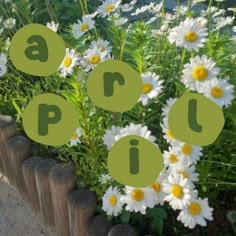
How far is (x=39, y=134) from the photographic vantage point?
100 centimetres

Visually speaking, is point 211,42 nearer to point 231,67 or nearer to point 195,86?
point 231,67

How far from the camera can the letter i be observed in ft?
2.98

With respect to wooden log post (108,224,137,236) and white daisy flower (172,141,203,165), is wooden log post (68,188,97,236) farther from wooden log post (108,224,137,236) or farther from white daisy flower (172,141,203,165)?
white daisy flower (172,141,203,165)

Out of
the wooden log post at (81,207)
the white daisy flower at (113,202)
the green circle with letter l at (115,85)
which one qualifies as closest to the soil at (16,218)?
the wooden log post at (81,207)

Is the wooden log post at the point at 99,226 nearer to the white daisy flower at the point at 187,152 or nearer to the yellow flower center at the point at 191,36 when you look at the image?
the white daisy flower at the point at 187,152

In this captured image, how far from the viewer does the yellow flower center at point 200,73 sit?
984 millimetres

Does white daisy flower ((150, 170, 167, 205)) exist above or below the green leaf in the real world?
above

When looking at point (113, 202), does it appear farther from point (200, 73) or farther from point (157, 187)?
point (200, 73)

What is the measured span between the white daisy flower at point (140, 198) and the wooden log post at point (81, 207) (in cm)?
35

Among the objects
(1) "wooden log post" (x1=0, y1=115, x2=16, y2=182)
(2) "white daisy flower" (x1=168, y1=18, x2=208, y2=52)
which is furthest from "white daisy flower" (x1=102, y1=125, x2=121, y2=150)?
(1) "wooden log post" (x1=0, y1=115, x2=16, y2=182)

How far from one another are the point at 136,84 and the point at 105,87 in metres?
0.07

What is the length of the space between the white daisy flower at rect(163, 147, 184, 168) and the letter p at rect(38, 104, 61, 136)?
0.27m

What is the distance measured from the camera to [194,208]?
1030 mm

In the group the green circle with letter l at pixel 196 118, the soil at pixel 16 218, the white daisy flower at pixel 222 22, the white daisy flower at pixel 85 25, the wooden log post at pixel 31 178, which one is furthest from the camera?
the soil at pixel 16 218
